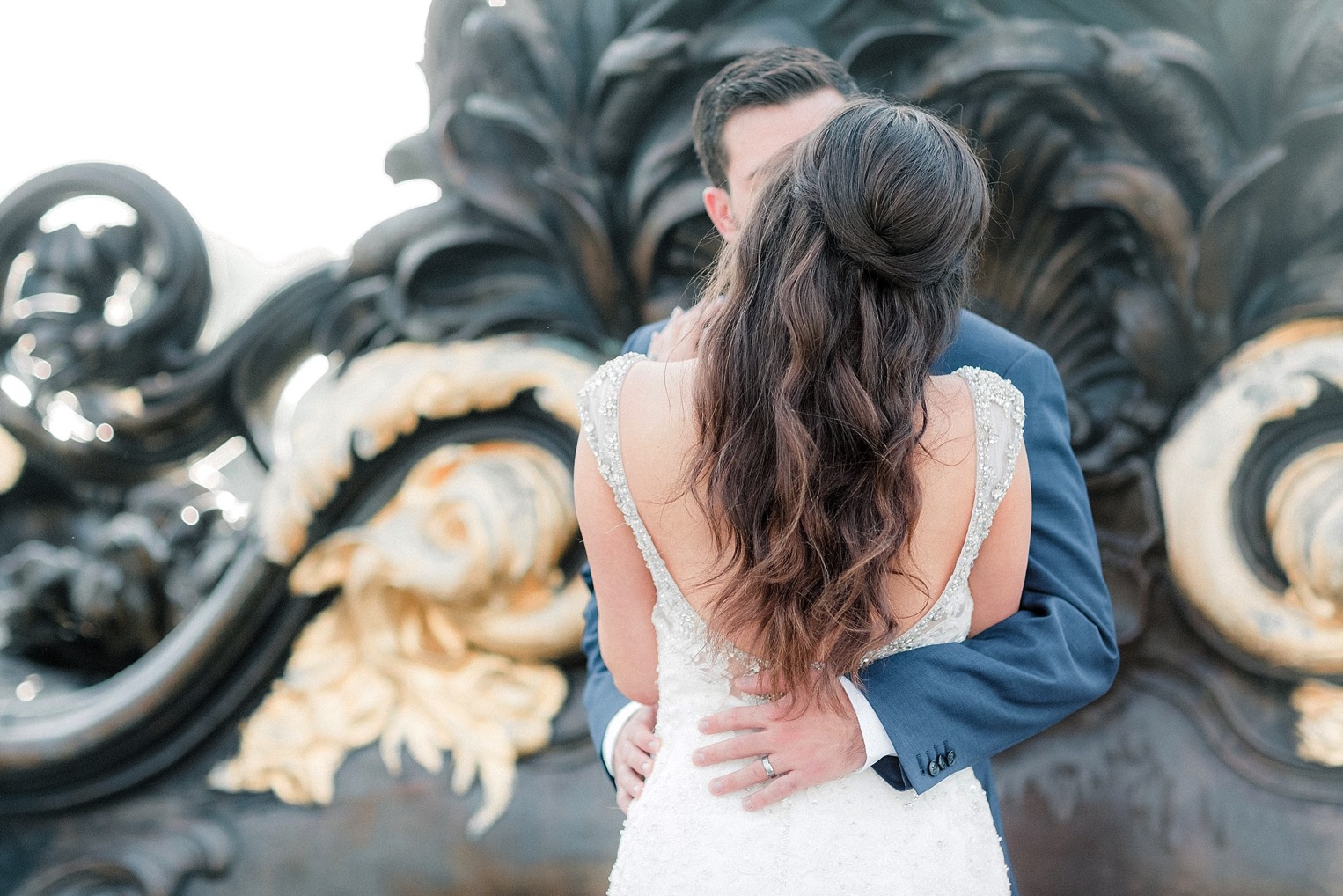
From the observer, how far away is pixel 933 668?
33.6 inches

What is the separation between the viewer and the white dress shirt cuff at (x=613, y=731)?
107 cm

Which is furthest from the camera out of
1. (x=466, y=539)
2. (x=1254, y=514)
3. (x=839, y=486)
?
(x=466, y=539)

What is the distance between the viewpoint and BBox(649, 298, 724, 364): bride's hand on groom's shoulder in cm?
80

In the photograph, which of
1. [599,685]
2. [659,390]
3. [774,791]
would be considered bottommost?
[599,685]

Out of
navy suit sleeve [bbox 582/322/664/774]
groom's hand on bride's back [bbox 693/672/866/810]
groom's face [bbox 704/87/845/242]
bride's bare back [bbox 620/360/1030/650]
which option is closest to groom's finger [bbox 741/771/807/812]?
groom's hand on bride's back [bbox 693/672/866/810]

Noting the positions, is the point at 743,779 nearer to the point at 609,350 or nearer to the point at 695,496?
the point at 695,496

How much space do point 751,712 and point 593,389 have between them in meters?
0.28

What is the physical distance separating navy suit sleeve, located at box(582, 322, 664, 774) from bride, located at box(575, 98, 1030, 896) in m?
0.21

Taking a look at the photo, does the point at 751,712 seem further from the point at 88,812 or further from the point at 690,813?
the point at 88,812

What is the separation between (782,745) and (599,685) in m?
0.37

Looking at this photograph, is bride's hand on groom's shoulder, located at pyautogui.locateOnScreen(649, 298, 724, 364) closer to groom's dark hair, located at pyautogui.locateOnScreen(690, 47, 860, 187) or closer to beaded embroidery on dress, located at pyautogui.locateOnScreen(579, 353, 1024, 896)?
beaded embroidery on dress, located at pyautogui.locateOnScreen(579, 353, 1024, 896)

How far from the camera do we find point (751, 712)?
2.75ft

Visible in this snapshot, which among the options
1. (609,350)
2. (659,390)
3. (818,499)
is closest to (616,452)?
(659,390)

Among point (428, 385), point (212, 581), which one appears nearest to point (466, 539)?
point (428, 385)
